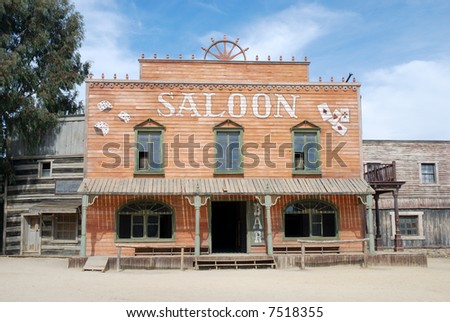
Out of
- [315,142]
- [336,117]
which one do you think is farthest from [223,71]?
[336,117]

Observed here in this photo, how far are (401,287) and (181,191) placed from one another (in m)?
8.42

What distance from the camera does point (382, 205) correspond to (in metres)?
27.3

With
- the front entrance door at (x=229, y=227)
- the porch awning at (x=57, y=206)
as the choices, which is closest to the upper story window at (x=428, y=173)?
the front entrance door at (x=229, y=227)

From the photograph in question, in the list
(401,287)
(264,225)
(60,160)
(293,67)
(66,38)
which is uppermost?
(66,38)

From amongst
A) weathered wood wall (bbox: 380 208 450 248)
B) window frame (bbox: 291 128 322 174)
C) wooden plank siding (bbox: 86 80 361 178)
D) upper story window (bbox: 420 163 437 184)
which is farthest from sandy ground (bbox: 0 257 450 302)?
upper story window (bbox: 420 163 437 184)

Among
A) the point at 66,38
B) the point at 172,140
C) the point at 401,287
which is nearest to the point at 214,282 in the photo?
the point at 401,287

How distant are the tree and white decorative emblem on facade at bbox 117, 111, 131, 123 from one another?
22.2ft

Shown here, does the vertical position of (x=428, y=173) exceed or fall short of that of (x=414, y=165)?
it falls short

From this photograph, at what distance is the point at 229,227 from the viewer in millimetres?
23141

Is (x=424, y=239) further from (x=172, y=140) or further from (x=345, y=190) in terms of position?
(x=172, y=140)

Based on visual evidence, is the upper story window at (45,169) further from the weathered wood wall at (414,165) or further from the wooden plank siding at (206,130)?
the weathered wood wall at (414,165)

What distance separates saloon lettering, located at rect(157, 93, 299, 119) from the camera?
2042cm

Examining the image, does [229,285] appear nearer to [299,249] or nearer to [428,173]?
[299,249]

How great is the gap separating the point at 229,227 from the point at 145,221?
4.59 metres
